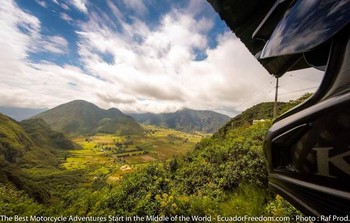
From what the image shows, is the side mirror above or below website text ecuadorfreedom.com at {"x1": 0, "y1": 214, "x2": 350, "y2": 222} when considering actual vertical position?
above

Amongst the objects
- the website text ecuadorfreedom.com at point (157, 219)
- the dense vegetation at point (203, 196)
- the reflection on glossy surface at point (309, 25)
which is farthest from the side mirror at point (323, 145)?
the dense vegetation at point (203, 196)

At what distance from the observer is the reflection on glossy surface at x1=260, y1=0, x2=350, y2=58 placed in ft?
3.69

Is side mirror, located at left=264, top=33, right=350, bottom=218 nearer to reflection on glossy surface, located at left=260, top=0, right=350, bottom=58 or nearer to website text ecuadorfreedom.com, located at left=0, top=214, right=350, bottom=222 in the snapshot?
reflection on glossy surface, located at left=260, top=0, right=350, bottom=58

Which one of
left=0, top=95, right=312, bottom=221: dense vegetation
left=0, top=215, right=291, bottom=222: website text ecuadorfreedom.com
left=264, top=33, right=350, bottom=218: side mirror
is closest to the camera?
left=264, top=33, right=350, bottom=218: side mirror

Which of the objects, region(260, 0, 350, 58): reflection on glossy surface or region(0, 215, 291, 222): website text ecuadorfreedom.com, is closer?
region(260, 0, 350, 58): reflection on glossy surface

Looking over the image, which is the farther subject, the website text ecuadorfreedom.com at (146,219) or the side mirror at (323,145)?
the website text ecuadorfreedom.com at (146,219)

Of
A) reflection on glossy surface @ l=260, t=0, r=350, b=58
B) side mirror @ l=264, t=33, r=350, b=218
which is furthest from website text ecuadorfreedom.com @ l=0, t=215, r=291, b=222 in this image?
reflection on glossy surface @ l=260, t=0, r=350, b=58

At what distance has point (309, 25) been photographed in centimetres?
133

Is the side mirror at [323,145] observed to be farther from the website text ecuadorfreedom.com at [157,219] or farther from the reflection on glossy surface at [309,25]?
the website text ecuadorfreedom.com at [157,219]

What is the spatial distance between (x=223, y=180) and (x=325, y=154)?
37.3 ft

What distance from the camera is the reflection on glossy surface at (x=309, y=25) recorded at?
44.3 inches

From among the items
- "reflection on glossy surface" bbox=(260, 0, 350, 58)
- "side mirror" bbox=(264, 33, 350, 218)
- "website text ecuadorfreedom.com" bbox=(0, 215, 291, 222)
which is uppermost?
"reflection on glossy surface" bbox=(260, 0, 350, 58)

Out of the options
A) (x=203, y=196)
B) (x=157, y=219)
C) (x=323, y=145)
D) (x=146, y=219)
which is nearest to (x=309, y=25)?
(x=323, y=145)

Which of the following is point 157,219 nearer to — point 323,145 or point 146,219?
point 146,219
